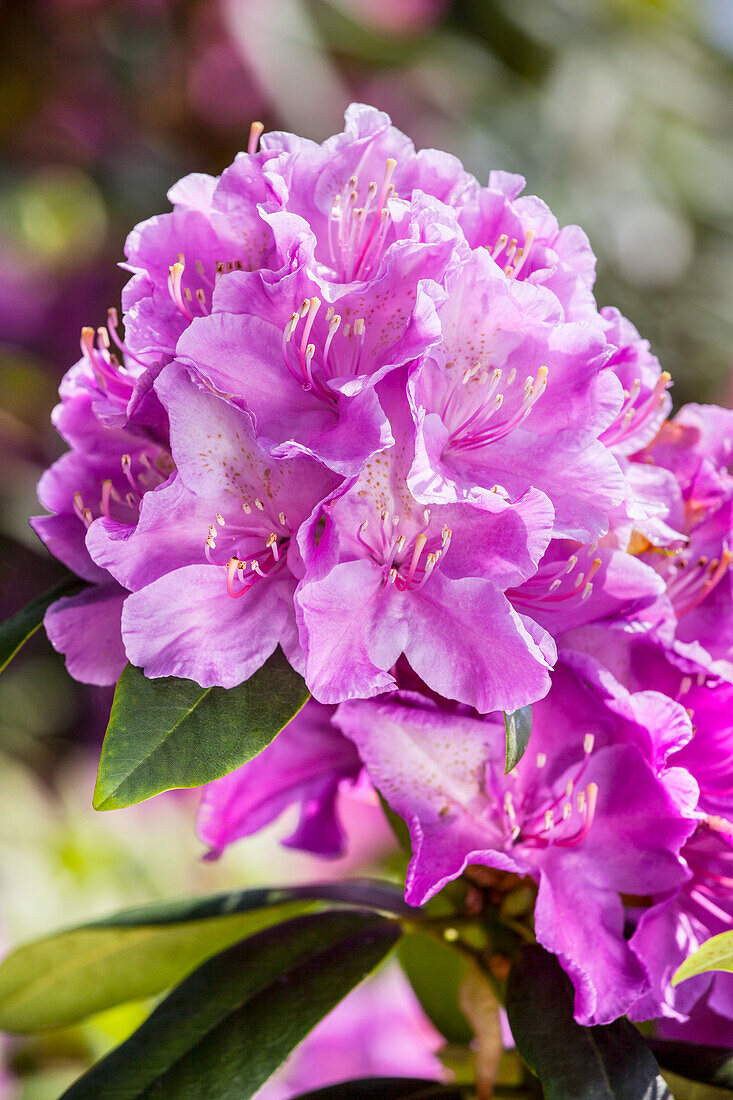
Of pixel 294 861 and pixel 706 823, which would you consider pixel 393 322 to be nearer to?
pixel 706 823

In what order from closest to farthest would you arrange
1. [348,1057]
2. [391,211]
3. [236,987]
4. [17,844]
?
[391,211] → [236,987] → [348,1057] → [17,844]

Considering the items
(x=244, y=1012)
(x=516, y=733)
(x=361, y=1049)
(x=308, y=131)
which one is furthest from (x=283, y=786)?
(x=308, y=131)

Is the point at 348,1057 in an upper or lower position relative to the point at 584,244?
lower

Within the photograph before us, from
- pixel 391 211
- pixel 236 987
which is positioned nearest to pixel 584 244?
pixel 391 211

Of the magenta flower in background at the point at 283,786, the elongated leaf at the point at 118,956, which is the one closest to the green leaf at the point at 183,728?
the magenta flower in background at the point at 283,786

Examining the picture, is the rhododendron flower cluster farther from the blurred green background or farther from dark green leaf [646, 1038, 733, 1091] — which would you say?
the blurred green background

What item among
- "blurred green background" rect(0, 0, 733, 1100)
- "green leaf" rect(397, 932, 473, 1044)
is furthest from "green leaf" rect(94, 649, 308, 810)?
"blurred green background" rect(0, 0, 733, 1100)

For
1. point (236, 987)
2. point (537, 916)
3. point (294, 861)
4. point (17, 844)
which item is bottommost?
point (17, 844)
